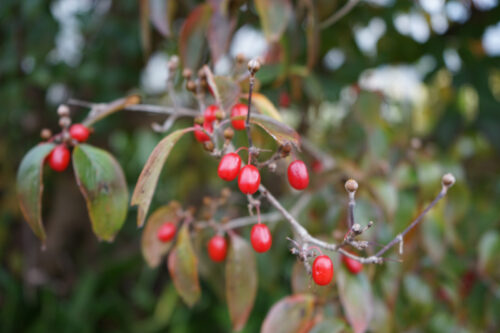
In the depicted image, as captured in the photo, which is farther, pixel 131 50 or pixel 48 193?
pixel 48 193

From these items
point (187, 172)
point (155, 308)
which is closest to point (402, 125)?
point (187, 172)

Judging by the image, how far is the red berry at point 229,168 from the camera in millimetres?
523

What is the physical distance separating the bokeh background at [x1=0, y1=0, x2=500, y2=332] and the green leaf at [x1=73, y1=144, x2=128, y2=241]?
31 centimetres

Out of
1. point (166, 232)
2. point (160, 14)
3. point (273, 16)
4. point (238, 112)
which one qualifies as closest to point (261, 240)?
point (238, 112)

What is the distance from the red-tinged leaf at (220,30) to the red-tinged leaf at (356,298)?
1.66ft

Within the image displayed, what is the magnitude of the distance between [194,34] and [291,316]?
2.01ft

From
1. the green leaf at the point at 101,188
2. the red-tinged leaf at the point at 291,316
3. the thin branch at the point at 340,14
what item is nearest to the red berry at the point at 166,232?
the green leaf at the point at 101,188

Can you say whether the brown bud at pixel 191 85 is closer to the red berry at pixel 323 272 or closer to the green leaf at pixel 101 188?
the green leaf at pixel 101 188

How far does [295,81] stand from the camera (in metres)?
1.03

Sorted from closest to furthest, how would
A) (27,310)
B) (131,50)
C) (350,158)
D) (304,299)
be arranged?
(304,299) → (350,158) → (131,50) → (27,310)

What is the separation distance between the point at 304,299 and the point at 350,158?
60 centimetres

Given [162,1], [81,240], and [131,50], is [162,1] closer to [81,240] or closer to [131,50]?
[131,50]

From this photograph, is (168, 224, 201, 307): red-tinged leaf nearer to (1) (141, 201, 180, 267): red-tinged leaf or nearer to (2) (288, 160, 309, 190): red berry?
(1) (141, 201, 180, 267): red-tinged leaf

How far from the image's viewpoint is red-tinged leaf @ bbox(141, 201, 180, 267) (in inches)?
32.1
